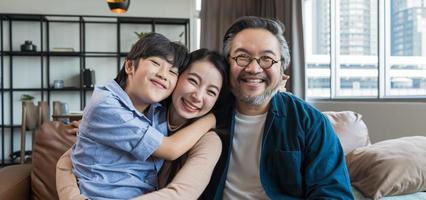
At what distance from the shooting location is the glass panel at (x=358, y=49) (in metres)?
3.96

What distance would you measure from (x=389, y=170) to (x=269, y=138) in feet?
2.01

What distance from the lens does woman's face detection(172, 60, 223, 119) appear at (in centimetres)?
135

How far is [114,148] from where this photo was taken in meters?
1.27

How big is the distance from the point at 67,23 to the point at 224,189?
5863mm

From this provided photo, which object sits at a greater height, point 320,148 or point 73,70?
point 73,70

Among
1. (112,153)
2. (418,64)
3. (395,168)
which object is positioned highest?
(418,64)

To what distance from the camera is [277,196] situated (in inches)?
53.6

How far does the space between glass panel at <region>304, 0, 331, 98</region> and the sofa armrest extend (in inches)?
136

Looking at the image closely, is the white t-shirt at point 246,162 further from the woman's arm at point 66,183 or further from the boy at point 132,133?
the woman's arm at point 66,183

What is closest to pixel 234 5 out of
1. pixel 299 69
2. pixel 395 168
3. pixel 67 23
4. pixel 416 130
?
pixel 299 69

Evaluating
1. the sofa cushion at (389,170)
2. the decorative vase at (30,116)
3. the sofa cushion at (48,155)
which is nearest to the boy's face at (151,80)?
the sofa cushion at (48,155)

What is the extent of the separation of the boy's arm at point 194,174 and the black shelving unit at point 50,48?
5.21 meters

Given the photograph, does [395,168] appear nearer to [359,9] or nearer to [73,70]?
[359,9]

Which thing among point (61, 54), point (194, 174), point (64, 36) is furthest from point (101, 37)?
point (194, 174)
